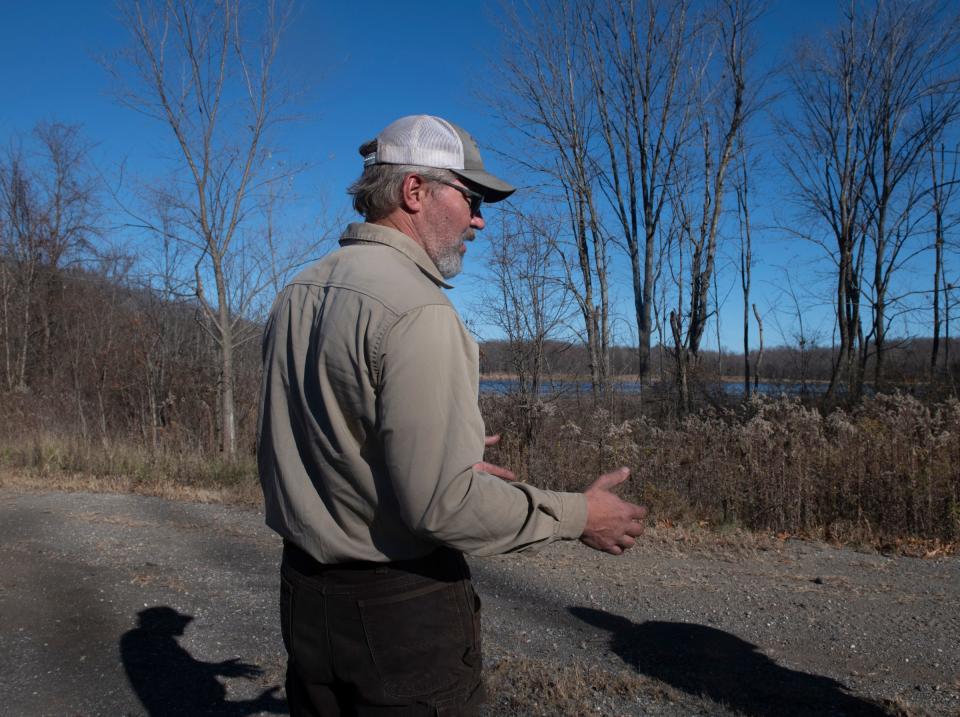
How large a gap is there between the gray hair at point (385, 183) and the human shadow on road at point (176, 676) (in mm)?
2795

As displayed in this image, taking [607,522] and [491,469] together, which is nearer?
[607,522]

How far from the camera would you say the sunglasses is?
182 centimetres

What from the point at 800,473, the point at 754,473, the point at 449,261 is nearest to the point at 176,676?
the point at 449,261

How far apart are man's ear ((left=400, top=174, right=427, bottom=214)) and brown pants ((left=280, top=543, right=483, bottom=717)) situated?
0.81 m

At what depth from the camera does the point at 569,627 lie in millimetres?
4941

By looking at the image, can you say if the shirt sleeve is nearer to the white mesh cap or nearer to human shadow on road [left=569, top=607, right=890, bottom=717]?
the white mesh cap

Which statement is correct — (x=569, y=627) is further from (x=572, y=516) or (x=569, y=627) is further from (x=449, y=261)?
(x=449, y=261)

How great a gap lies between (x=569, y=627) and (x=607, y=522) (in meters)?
3.56

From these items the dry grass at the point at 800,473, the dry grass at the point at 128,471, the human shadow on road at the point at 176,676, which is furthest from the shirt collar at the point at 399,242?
the dry grass at the point at 128,471

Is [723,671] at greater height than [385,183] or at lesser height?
lesser

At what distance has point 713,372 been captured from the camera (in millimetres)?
18062

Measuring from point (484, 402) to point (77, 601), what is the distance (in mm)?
6962

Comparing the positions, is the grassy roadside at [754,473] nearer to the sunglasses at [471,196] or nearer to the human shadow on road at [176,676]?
the human shadow on road at [176,676]

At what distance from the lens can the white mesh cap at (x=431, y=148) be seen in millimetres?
1793
